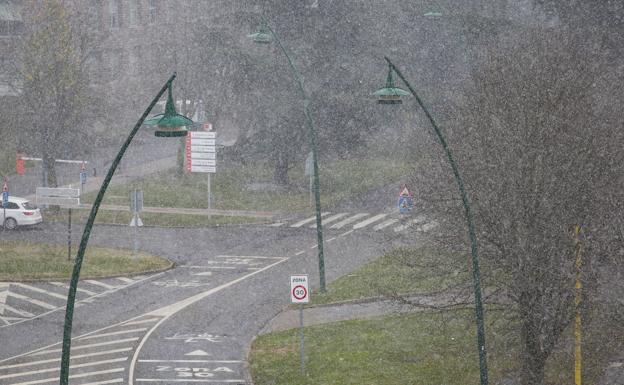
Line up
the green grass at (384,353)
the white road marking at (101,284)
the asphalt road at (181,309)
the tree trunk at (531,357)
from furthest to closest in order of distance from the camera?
the white road marking at (101,284) → the asphalt road at (181,309) → the green grass at (384,353) → the tree trunk at (531,357)

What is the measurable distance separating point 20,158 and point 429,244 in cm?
3074

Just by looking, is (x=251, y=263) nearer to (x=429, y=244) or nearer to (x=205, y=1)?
(x=429, y=244)

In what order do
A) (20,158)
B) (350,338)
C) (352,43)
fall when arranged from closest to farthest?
(350,338) < (20,158) < (352,43)

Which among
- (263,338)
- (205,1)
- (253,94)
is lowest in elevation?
(263,338)

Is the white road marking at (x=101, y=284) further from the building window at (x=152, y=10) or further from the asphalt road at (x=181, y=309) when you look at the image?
the building window at (x=152, y=10)

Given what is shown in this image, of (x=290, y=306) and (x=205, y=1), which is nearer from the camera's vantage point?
(x=290, y=306)

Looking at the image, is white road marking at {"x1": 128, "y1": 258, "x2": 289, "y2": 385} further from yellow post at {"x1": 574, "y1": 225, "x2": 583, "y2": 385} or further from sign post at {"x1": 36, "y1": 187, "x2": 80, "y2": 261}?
yellow post at {"x1": 574, "y1": 225, "x2": 583, "y2": 385}

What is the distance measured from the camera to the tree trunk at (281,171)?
5031cm

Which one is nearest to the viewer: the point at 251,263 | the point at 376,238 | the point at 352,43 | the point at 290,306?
the point at 290,306

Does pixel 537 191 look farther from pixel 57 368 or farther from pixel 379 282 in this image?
pixel 57 368

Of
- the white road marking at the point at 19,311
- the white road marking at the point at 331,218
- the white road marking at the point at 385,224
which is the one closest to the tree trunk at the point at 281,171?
the white road marking at the point at 331,218

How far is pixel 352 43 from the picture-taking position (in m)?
49.2

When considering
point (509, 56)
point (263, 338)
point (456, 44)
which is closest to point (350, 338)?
point (263, 338)

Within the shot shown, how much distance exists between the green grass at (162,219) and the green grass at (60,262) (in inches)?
225
